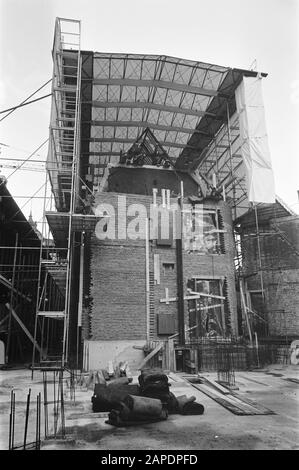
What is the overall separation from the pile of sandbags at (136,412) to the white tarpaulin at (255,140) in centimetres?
1659

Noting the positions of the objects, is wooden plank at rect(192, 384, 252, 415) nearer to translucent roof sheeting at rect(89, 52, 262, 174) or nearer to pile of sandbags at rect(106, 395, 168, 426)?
pile of sandbags at rect(106, 395, 168, 426)

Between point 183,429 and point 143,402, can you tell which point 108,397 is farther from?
point 183,429

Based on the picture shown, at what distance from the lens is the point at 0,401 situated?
10.5 m

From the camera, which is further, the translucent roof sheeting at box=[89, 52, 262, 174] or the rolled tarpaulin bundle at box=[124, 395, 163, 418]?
the translucent roof sheeting at box=[89, 52, 262, 174]

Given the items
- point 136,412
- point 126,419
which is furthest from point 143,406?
point 126,419

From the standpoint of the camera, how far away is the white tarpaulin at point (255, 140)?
2247cm

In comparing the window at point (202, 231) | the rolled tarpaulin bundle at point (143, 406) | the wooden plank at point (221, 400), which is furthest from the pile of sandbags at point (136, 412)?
the window at point (202, 231)

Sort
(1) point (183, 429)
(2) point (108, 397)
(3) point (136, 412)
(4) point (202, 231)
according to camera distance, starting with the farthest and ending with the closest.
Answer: (4) point (202, 231), (2) point (108, 397), (3) point (136, 412), (1) point (183, 429)

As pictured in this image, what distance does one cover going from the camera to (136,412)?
8000mm

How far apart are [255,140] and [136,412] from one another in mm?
19067

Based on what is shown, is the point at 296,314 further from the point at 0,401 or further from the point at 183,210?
the point at 0,401

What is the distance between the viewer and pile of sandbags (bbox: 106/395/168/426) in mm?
7895

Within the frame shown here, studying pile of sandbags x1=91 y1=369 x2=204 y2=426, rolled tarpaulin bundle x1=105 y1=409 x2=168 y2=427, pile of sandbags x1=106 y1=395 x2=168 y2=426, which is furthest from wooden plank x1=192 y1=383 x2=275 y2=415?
rolled tarpaulin bundle x1=105 y1=409 x2=168 y2=427
